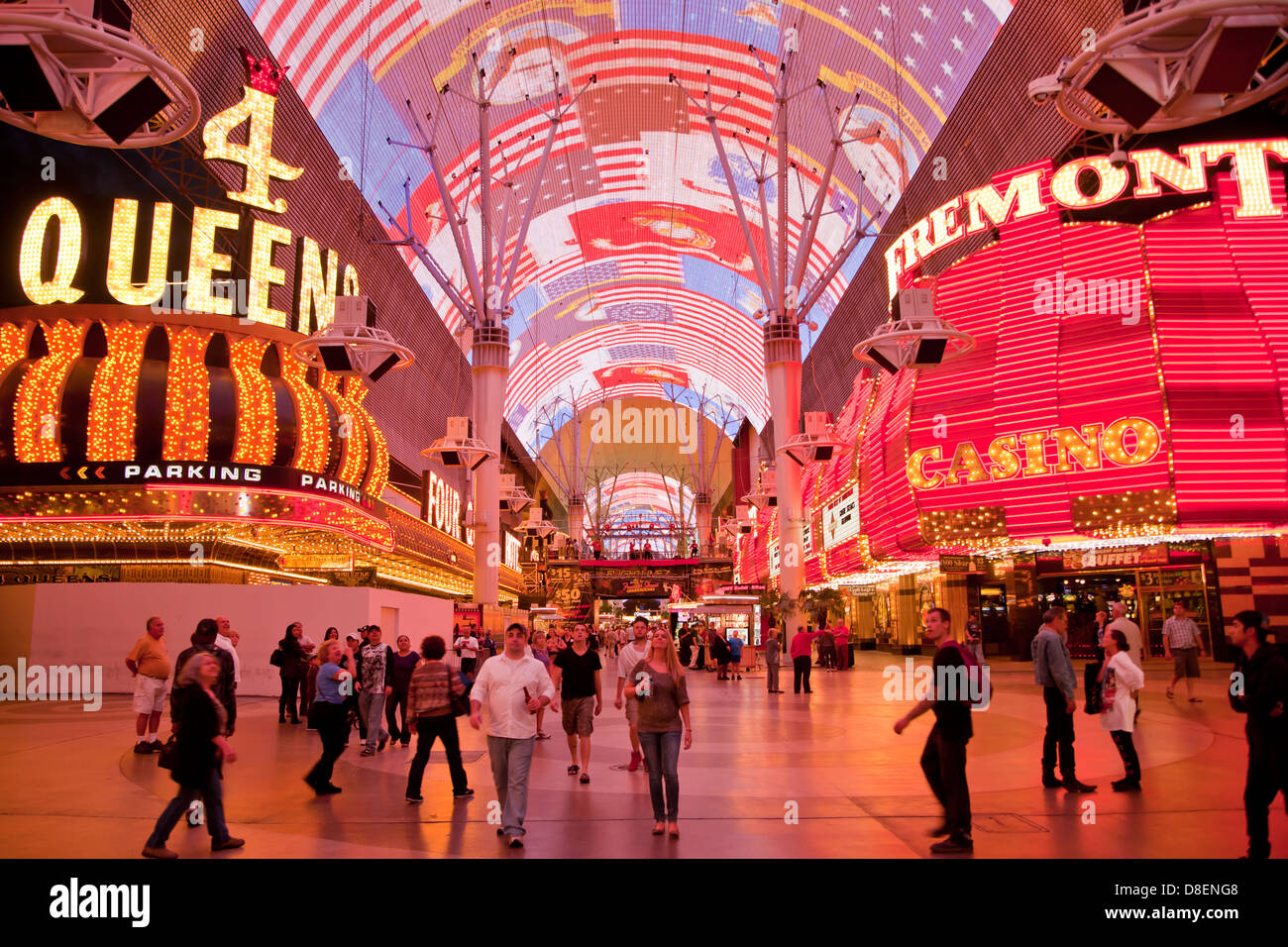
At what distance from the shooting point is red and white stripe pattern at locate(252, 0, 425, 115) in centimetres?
2214

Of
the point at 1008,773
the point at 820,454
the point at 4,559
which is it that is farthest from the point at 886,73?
the point at 4,559

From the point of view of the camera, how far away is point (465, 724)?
14469 mm

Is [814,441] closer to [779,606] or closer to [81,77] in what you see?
[779,606]

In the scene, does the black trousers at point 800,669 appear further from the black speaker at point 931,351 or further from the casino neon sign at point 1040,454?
the black speaker at point 931,351

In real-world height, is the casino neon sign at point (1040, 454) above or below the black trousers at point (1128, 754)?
above

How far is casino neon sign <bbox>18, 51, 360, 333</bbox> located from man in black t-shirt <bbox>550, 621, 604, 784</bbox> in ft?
41.6

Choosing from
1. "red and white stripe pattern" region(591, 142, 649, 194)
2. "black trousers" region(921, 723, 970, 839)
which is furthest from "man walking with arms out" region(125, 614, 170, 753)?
"red and white stripe pattern" region(591, 142, 649, 194)

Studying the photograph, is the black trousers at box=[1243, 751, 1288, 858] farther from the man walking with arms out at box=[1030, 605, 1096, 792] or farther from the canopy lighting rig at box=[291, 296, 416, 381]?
the canopy lighting rig at box=[291, 296, 416, 381]

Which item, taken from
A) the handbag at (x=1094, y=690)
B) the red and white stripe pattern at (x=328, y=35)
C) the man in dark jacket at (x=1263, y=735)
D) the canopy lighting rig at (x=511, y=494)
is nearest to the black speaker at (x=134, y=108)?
the man in dark jacket at (x=1263, y=735)

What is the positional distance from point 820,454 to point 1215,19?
53.1 ft

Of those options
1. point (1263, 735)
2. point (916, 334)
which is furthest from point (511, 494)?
point (1263, 735)

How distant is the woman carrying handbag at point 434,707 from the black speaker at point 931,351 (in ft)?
32.1

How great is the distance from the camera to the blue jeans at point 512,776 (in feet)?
21.1

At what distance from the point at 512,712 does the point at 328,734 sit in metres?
2.72
